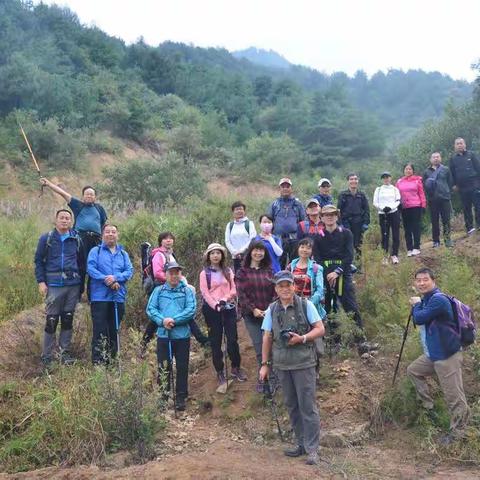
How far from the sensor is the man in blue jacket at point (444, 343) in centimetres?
540

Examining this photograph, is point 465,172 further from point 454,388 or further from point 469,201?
point 454,388

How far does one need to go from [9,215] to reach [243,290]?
9.55 m

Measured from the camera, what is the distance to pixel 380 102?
86.1m

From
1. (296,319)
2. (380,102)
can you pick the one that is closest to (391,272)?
(296,319)

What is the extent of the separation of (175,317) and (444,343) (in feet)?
9.30

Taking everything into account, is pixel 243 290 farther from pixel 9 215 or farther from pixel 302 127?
pixel 302 127

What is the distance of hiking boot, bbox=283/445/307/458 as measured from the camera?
5.14 metres

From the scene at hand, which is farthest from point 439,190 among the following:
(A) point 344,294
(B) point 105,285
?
(B) point 105,285

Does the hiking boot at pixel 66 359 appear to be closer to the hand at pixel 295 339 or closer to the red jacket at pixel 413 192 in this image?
the hand at pixel 295 339

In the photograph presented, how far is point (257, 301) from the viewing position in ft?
19.9

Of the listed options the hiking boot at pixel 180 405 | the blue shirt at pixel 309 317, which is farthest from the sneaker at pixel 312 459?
the hiking boot at pixel 180 405

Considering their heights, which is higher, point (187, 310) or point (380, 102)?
point (380, 102)

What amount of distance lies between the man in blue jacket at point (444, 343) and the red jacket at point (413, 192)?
4.08 m

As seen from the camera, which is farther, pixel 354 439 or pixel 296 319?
pixel 354 439
